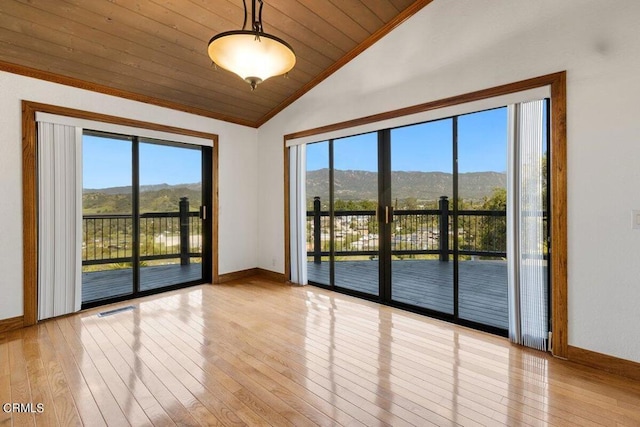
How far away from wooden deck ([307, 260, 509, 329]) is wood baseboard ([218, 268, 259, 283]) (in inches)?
38.1

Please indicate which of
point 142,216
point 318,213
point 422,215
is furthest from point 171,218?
point 422,215

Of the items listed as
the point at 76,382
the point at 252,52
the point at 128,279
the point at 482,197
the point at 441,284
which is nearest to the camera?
the point at 252,52

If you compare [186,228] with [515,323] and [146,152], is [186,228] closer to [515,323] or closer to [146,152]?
[146,152]

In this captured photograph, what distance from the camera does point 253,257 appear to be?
505cm

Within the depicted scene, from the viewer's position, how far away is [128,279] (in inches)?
166

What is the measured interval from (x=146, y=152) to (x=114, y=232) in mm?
1365

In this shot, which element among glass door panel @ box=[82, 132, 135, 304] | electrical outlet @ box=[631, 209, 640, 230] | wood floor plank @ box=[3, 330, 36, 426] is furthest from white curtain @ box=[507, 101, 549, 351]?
glass door panel @ box=[82, 132, 135, 304]

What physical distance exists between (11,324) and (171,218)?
6.57 feet

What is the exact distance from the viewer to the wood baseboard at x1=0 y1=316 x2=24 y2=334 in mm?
2799

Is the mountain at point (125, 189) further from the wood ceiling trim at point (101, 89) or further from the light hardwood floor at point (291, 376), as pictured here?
the light hardwood floor at point (291, 376)

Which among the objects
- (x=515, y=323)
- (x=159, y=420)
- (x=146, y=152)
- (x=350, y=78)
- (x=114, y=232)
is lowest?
(x=159, y=420)

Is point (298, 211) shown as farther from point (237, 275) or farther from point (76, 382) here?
point (76, 382)

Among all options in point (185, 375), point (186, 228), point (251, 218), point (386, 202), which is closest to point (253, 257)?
point (251, 218)

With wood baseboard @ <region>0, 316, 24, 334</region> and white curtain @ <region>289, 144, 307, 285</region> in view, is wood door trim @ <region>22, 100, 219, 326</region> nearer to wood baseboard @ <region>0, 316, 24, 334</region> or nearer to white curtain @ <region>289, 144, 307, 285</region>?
wood baseboard @ <region>0, 316, 24, 334</region>
